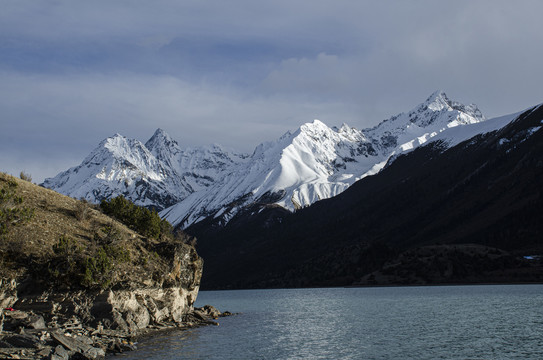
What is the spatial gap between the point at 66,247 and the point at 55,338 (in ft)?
49.5

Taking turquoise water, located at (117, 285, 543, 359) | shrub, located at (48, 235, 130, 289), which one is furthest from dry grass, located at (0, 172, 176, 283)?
turquoise water, located at (117, 285, 543, 359)

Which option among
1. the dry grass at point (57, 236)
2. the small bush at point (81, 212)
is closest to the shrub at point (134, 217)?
the dry grass at point (57, 236)

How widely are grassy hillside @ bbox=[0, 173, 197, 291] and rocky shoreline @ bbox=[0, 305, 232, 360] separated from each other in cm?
480

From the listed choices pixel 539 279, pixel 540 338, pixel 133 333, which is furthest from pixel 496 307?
pixel 539 279

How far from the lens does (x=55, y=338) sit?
175 feet

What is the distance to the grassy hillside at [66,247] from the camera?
210 ft

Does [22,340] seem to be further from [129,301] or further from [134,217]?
[134,217]

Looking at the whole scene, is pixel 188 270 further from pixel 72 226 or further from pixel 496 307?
pixel 496 307

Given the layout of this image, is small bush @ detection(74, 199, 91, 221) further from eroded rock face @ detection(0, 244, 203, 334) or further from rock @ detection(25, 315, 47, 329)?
rock @ detection(25, 315, 47, 329)

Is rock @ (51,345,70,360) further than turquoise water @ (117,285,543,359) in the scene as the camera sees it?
No

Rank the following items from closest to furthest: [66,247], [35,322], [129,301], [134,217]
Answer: [35,322]
[66,247]
[129,301]
[134,217]

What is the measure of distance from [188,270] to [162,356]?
3306 cm

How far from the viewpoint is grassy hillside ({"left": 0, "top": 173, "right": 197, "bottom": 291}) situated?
64.0 metres

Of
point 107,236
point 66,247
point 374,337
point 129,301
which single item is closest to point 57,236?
point 66,247
